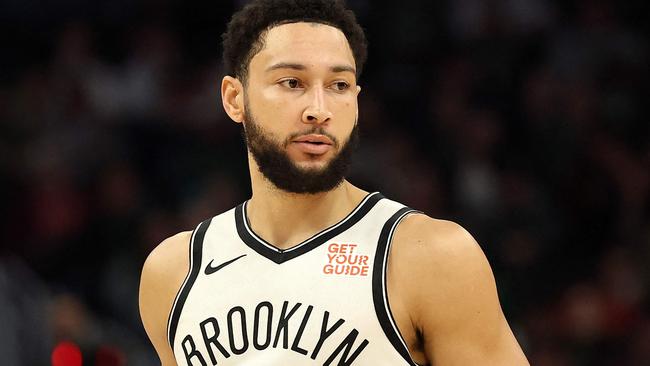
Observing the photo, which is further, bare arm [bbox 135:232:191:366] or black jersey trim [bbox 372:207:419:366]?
bare arm [bbox 135:232:191:366]

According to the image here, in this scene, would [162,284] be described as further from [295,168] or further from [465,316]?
[465,316]

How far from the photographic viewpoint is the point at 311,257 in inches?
130

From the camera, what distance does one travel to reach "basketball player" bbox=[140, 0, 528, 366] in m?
3.07

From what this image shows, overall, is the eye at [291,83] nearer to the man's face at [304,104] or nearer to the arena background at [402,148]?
the man's face at [304,104]

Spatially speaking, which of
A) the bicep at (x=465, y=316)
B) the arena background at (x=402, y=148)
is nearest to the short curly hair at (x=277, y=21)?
the bicep at (x=465, y=316)

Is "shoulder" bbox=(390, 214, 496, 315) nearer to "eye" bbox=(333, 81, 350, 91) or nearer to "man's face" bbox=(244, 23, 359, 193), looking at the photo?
"man's face" bbox=(244, 23, 359, 193)

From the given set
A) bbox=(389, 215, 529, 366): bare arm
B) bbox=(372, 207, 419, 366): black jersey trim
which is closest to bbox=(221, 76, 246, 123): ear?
bbox=(372, 207, 419, 366): black jersey trim

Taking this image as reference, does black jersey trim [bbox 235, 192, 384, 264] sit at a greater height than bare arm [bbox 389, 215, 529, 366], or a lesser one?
greater

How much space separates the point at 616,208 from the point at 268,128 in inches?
178

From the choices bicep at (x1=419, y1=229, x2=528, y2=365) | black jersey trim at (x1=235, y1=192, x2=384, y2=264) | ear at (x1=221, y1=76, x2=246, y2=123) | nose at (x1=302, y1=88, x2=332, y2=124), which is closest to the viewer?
bicep at (x1=419, y1=229, x2=528, y2=365)

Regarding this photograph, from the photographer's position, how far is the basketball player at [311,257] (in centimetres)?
307

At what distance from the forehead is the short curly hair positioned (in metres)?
0.03

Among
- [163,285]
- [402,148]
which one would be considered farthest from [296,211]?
[402,148]

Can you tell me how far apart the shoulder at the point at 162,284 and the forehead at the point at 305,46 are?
2.26 feet
